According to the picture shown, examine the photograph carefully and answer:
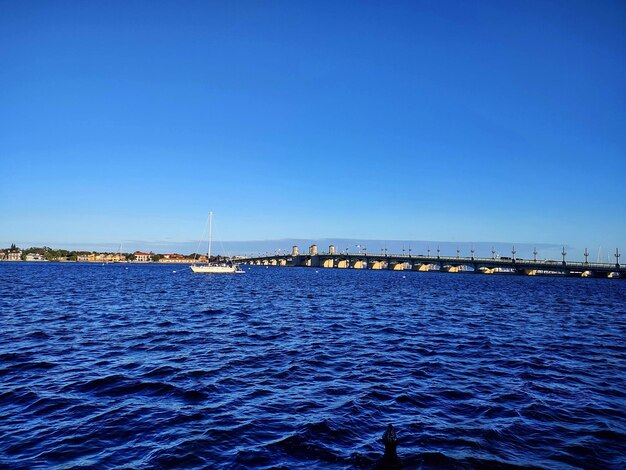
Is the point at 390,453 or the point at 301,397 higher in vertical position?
the point at 390,453

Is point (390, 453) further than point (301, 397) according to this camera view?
No

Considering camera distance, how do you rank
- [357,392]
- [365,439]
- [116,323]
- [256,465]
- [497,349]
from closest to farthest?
[256,465] → [365,439] → [357,392] → [497,349] → [116,323]

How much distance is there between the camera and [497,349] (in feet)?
76.9

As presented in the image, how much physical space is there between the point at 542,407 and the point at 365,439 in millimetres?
6767

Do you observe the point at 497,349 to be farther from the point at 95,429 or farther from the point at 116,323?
the point at 116,323

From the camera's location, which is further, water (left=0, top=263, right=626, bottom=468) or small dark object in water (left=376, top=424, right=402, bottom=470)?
water (left=0, top=263, right=626, bottom=468)

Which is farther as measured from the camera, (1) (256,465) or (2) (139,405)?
(2) (139,405)

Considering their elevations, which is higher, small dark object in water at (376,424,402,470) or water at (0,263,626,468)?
small dark object in water at (376,424,402,470)

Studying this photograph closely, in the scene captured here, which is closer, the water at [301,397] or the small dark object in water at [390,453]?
the small dark object in water at [390,453]

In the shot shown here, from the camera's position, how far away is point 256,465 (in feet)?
29.7

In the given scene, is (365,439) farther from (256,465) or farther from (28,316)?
(28,316)

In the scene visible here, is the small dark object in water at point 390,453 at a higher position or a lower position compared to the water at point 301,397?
higher

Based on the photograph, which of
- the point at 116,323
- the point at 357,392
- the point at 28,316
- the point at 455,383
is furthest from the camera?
the point at 28,316

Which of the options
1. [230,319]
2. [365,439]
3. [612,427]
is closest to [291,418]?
[365,439]
